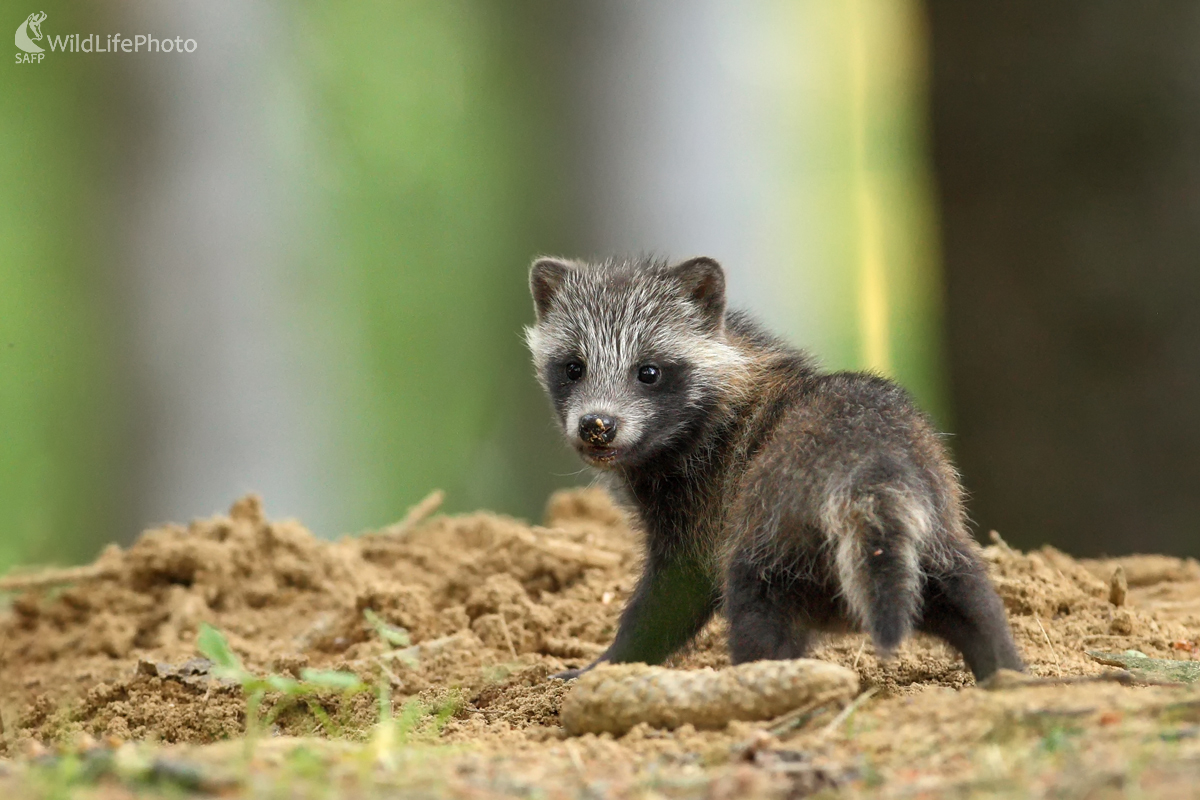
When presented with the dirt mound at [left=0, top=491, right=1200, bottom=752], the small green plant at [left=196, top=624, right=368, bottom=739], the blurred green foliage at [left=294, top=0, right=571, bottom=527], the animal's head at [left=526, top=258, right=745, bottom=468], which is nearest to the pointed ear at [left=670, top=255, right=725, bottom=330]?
the animal's head at [left=526, top=258, right=745, bottom=468]

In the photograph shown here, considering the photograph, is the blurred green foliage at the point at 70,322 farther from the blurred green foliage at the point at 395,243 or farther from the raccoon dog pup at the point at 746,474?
the raccoon dog pup at the point at 746,474

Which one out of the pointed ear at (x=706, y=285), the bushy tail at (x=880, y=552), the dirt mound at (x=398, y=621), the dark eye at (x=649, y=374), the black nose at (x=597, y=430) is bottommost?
the dirt mound at (x=398, y=621)

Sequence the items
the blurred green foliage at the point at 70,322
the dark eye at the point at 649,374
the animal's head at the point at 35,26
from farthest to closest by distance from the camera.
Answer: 1. the animal's head at the point at 35,26
2. the blurred green foliage at the point at 70,322
3. the dark eye at the point at 649,374

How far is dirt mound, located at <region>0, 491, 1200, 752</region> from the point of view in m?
5.46

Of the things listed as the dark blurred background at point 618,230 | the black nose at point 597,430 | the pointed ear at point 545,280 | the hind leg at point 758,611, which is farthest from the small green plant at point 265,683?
the dark blurred background at point 618,230

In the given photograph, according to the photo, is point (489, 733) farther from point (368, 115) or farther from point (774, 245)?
point (368, 115)

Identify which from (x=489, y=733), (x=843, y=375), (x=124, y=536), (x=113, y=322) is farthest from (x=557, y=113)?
(x=489, y=733)

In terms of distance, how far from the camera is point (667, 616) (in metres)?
5.75

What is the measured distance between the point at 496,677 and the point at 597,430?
120cm

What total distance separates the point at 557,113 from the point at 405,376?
9516 millimetres

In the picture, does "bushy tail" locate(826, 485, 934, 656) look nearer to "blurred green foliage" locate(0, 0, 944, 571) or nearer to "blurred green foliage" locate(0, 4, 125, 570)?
"blurred green foliage" locate(0, 0, 944, 571)

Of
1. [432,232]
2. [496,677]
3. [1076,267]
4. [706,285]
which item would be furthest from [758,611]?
[432,232]

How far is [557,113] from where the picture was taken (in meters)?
13.3

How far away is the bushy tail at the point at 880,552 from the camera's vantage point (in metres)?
4.28
